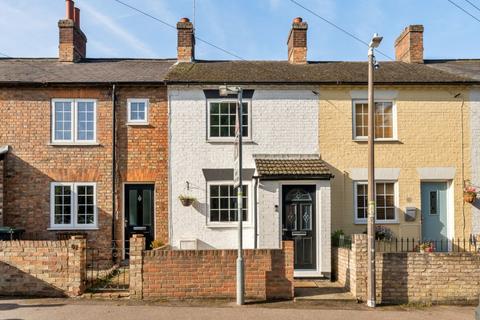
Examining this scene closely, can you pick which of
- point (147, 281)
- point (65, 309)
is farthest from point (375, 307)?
point (65, 309)

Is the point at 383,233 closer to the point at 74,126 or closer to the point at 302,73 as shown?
the point at 302,73

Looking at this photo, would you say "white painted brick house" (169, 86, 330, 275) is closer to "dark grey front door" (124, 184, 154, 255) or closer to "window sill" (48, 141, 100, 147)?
"dark grey front door" (124, 184, 154, 255)

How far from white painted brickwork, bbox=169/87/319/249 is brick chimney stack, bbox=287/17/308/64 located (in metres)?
Answer: 2.34

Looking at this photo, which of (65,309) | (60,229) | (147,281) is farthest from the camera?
(60,229)

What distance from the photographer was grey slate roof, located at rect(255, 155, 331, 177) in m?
12.6

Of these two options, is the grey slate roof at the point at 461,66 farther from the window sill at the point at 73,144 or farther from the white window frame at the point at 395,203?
the window sill at the point at 73,144

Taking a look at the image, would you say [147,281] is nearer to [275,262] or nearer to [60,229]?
[275,262]

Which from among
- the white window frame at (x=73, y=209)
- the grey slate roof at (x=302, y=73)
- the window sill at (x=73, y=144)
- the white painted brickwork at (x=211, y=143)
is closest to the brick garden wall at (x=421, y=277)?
the white painted brickwork at (x=211, y=143)

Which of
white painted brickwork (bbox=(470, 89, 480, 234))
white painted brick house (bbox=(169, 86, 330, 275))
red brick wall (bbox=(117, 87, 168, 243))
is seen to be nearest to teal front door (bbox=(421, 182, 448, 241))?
white painted brickwork (bbox=(470, 89, 480, 234))

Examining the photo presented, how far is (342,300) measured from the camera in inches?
393

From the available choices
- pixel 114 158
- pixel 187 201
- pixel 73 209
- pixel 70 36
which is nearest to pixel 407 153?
pixel 187 201

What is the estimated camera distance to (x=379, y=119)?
47.8 ft

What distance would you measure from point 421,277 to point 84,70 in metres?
12.5

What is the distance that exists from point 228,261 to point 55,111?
830 cm
